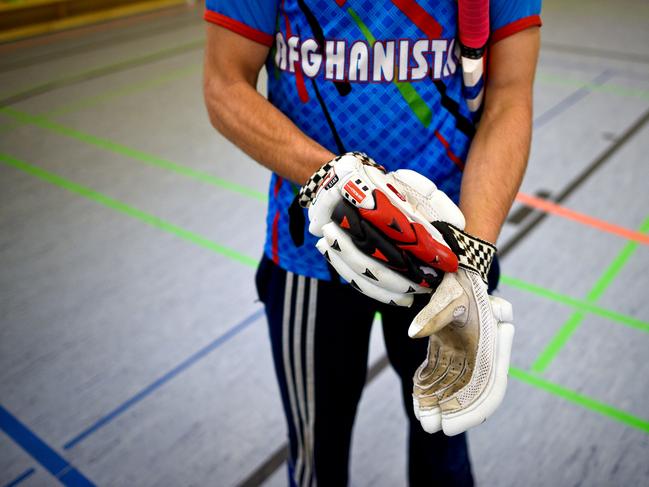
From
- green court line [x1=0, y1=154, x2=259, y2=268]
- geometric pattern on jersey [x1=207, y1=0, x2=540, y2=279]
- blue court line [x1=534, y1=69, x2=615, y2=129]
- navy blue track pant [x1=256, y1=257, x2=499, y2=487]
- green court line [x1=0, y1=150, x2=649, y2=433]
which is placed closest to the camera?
geometric pattern on jersey [x1=207, y1=0, x2=540, y2=279]

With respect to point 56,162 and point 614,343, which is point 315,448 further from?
point 56,162

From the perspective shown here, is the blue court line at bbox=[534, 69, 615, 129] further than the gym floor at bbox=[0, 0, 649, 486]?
Yes

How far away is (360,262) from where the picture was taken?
2.67 feet

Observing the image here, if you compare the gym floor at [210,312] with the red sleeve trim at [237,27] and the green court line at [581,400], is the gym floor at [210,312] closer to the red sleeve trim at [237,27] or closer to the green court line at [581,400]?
the green court line at [581,400]

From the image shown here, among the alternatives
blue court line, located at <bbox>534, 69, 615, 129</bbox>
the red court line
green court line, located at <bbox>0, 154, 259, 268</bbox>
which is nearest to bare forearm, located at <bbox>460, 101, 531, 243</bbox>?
green court line, located at <bbox>0, 154, 259, 268</bbox>

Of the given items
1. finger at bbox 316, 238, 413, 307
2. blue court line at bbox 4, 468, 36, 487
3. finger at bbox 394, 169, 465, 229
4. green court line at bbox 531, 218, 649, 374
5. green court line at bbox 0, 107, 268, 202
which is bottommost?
green court line at bbox 0, 107, 268, 202

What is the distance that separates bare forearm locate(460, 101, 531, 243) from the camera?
0.99 m

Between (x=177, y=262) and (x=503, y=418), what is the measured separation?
5.49ft

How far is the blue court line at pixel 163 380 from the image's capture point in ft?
6.57

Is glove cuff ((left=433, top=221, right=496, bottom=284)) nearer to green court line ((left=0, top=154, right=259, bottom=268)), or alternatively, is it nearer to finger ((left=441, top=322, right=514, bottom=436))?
finger ((left=441, top=322, right=514, bottom=436))

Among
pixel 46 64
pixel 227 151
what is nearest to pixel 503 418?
pixel 227 151

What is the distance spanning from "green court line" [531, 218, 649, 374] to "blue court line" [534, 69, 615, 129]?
1.70 metres

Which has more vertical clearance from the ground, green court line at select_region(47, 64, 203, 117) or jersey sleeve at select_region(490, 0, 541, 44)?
jersey sleeve at select_region(490, 0, 541, 44)

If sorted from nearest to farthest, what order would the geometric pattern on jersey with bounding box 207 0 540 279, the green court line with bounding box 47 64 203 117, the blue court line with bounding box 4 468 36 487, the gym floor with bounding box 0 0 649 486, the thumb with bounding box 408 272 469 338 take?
1. the thumb with bounding box 408 272 469 338
2. the geometric pattern on jersey with bounding box 207 0 540 279
3. the blue court line with bounding box 4 468 36 487
4. the gym floor with bounding box 0 0 649 486
5. the green court line with bounding box 47 64 203 117
